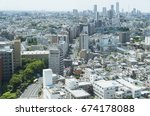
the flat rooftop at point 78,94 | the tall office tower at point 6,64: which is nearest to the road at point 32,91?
the flat rooftop at point 78,94

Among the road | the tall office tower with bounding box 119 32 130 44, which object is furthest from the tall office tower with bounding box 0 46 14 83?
the tall office tower with bounding box 119 32 130 44

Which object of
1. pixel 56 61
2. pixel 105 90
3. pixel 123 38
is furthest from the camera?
pixel 123 38

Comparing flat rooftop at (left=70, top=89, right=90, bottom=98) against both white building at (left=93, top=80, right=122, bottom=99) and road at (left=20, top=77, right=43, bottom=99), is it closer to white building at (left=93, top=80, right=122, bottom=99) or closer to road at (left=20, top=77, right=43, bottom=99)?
white building at (left=93, top=80, right=122, bottom=99)

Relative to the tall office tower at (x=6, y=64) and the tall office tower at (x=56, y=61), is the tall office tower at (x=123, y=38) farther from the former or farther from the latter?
the tall office tower at (x=6, y=64)

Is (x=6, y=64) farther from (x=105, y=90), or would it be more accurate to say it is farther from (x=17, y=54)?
(x=105, y=90)

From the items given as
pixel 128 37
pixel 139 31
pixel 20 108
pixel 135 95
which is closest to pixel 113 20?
pixel 139 31

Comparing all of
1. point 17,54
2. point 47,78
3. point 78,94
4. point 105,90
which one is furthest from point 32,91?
point 17,54

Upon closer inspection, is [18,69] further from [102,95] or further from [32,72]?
[102,95]

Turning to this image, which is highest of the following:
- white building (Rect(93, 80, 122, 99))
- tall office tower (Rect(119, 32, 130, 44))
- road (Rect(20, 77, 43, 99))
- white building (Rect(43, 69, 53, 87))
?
tall office tower (Rect(119, 32, 130, 44))
